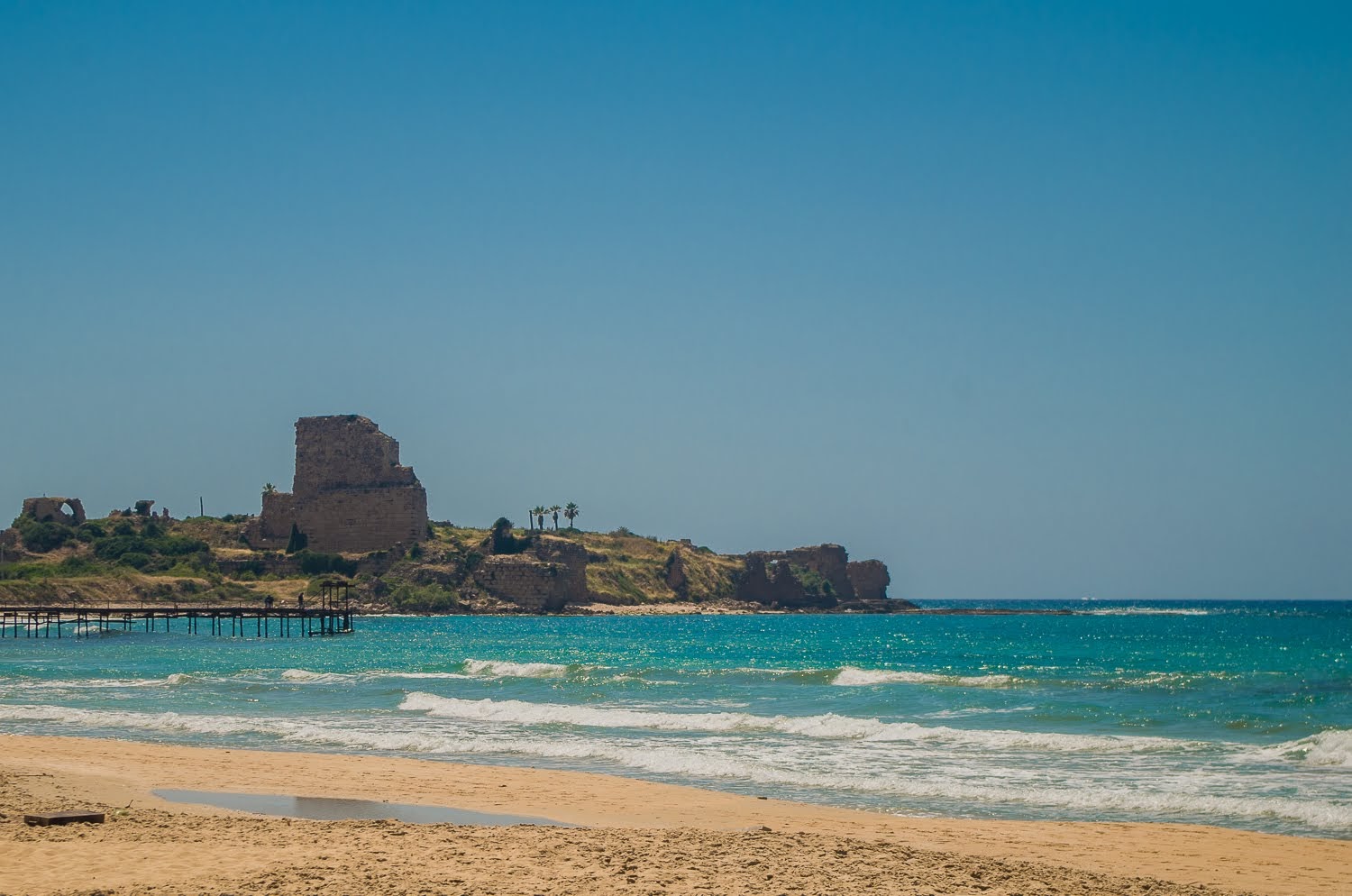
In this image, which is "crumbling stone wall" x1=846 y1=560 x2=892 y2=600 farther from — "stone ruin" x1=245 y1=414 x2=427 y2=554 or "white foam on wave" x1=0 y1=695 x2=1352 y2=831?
"white foam on wave" x1=0 y1=695 x2=1352 y2=831

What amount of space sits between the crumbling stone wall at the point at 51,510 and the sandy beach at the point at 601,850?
109923 millimetres

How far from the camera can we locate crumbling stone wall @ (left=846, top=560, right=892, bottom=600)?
541ft

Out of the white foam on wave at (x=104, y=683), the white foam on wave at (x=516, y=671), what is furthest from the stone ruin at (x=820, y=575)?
the white foam on wave at (x=104, y=683)

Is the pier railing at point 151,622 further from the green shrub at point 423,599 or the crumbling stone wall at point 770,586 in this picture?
the crumbling stone wall at point 770,586

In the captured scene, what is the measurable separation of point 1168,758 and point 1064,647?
46.1 m

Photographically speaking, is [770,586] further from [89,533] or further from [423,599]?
[89,533]

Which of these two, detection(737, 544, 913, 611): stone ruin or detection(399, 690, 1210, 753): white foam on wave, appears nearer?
detection(399, 690, 1210, 753): white foam on wave

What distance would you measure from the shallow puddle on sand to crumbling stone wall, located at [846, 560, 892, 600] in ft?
498

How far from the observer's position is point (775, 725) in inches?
950

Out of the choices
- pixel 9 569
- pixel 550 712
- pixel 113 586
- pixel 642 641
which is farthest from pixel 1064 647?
pixel 9 569

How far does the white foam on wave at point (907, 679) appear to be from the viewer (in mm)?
33550

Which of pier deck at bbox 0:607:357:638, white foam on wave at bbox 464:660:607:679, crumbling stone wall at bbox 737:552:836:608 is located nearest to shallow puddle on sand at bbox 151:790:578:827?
white foam on wave at bbox 464:660:607:679

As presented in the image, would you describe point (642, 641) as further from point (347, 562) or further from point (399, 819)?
point (399, 819)

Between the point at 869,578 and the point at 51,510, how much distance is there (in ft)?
315
